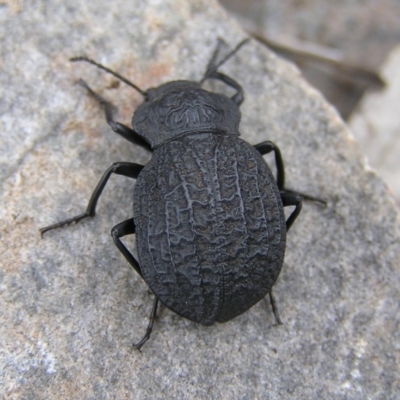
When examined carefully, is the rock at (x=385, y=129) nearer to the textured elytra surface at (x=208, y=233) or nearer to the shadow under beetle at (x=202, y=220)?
the shadow under beetle at (x=202, y=220)

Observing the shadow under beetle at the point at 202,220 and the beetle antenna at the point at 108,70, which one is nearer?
the shadow under beetle at the point at 202,220

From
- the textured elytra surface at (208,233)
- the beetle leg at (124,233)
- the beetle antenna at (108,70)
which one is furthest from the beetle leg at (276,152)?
the beetle leg at (124,233)

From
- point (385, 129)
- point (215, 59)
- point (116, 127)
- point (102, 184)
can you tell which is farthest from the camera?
point (385, 129)

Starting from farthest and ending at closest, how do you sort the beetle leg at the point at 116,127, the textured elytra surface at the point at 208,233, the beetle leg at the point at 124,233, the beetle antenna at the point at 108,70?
1. the beetle antenna at the point at 108,70
2. the beetle leg at the point at 116,127
3. the beetle leg at the point at 124,233
4. the textured elytra surface at the point at 208,233

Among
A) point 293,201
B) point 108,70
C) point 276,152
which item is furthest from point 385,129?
point 108,70

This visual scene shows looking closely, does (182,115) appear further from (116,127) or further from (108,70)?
(108,70)

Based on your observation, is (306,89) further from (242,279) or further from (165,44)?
(242,279)
